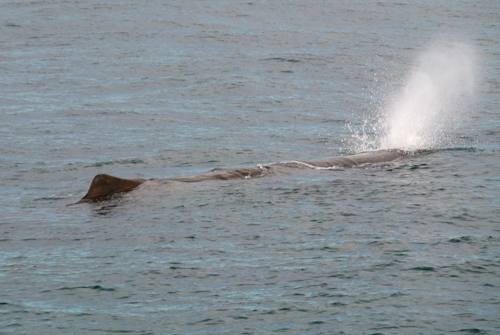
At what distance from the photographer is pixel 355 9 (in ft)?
214

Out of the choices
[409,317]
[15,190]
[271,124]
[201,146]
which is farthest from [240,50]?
[409,317]

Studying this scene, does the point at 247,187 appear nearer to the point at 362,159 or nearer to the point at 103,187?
the point at 103,187

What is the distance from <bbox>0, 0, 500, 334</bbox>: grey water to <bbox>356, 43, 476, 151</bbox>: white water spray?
19cm

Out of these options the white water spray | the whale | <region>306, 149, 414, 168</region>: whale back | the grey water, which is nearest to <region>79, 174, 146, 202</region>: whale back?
the whale

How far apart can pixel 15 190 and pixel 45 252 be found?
6.75 m

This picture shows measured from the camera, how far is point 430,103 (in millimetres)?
34969

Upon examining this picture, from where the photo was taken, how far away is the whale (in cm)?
1797

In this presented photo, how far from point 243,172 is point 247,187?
4.22 feet

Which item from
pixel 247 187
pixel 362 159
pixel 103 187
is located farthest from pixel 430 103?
pixel 103 187

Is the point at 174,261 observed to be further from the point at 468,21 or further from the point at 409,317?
the point at 468,21

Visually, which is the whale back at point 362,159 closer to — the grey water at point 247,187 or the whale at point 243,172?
the whale at point 243,172

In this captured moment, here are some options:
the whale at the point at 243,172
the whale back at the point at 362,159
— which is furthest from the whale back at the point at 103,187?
the whale back at the point at 362,159

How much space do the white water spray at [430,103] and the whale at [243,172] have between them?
6.08 ft

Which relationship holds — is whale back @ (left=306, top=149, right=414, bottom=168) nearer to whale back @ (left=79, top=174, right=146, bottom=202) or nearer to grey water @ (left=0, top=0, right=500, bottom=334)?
grey water @ (left=0, top=0, right=500, bottom=334)
